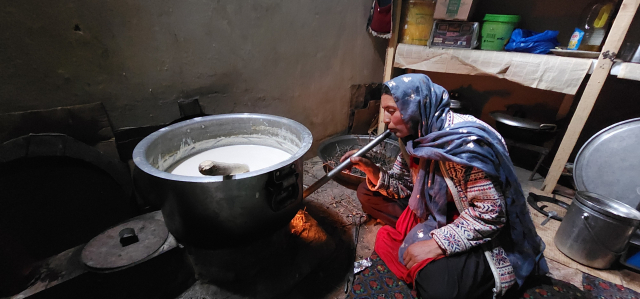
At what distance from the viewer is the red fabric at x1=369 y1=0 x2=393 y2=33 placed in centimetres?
265

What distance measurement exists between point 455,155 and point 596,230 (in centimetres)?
124

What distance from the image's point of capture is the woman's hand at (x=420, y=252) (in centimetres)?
125

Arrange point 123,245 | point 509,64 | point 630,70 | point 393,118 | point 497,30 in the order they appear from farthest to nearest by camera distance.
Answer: point 497,30 → point 509,64 → point 630,70 → point 393,118 → point 123,245

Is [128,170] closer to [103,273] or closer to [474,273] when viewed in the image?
[103,273]

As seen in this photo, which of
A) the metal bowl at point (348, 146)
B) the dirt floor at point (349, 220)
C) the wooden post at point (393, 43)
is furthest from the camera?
the wooden post at point (393, 43)

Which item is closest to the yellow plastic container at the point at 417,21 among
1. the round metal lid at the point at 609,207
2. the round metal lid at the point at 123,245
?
the round metal lid at the point at 609,207

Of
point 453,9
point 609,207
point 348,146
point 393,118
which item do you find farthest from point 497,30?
point 393,118

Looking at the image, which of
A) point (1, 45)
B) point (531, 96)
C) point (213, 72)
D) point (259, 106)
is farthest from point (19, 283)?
point (531, 96)

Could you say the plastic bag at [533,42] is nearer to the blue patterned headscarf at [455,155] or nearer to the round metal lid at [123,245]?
the blue patterned headscarf at [455,155]

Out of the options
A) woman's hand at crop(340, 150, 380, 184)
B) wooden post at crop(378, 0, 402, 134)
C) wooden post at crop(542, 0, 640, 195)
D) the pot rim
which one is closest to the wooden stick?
wooden post at crop(378, 0, 402, 134)

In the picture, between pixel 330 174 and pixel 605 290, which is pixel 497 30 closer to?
pixel 605 290

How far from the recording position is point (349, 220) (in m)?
1.93

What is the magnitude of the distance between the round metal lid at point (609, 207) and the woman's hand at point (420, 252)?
111 centimetres

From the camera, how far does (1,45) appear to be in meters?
1.15
